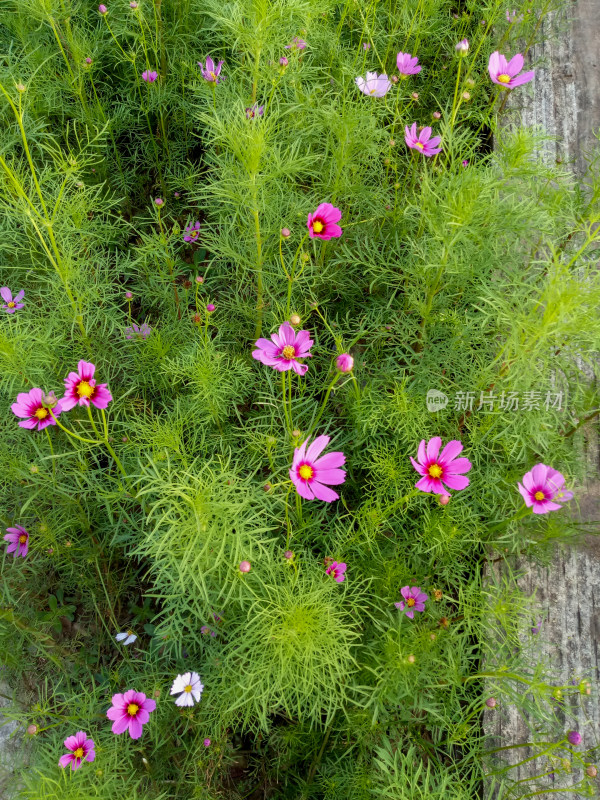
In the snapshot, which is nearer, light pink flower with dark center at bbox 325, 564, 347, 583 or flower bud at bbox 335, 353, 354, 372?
flower bud at bbox 335, 353, 354, 372

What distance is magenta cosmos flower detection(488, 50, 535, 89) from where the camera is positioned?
1.58 metres

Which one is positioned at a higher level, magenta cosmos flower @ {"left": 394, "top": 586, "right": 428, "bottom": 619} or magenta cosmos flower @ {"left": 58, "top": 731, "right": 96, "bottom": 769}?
magenta cosmos flower @ {"left": 394, "top": 586, "right": 428, "bottom": 619}

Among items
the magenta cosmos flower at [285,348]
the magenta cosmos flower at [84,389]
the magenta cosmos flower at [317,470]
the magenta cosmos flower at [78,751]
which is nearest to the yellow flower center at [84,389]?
the magenta cosmos flower at [84,389]

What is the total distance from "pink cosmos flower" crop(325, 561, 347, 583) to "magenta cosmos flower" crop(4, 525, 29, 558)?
0.81 m

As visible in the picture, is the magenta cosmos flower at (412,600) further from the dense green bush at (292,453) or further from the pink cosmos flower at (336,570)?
the pink cosmos flower at (336,570)

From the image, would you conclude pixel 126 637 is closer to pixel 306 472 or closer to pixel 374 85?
pixel 306 472

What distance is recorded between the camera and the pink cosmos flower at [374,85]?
70.3 inches

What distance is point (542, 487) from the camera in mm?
1314

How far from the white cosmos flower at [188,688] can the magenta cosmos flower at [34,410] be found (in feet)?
2.18

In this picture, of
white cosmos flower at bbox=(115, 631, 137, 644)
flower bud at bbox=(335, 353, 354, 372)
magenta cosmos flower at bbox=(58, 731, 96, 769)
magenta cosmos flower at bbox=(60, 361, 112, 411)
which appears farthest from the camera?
white cosmos flower at bbox=(115, 631, 137, 644)

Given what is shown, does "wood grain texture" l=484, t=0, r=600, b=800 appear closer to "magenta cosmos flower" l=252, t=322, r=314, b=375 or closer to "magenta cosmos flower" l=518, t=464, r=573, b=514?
"magenta cosmos flower" l=518, t=464, r=573, b=514

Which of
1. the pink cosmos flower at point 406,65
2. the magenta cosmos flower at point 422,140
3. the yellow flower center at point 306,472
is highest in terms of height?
the pink cosmos flower at point 406,65

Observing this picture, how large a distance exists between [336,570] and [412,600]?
0.20 m

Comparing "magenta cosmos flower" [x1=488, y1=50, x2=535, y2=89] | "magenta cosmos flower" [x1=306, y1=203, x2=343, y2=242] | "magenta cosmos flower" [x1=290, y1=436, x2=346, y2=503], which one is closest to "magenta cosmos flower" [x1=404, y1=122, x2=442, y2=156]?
"magenta cosmos flower" [x1=488, y1=50, x2=535, y2=89]
